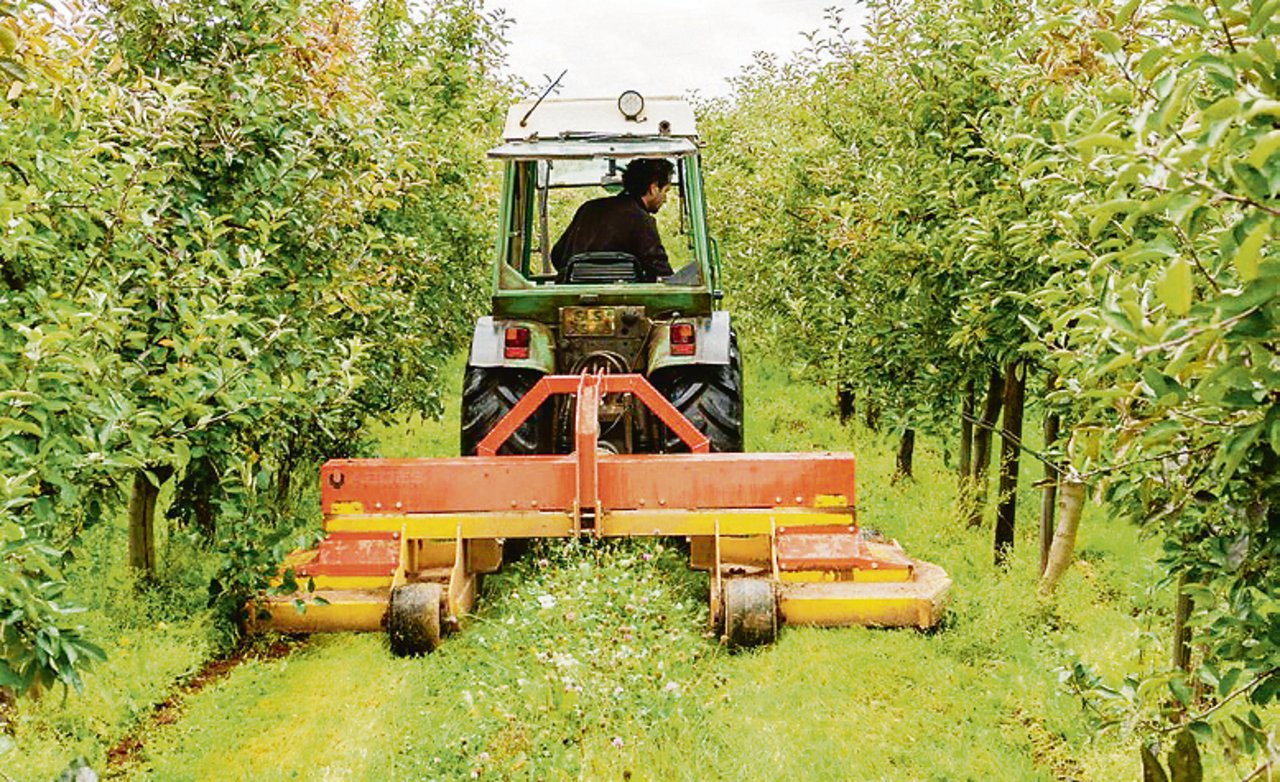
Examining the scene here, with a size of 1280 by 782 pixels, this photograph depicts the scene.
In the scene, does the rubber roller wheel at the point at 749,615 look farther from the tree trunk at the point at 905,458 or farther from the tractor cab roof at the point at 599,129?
the tree trunk at the point at 905,458

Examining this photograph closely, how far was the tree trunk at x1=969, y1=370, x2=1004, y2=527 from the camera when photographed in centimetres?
866

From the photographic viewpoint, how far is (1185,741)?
6.94 feet

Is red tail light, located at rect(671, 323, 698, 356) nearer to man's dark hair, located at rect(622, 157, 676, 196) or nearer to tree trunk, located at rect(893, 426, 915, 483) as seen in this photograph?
man's dark hair, located at rect(622, 157, 676, 196)

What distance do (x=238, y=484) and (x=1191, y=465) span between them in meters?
4.93

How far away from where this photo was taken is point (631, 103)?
751cm

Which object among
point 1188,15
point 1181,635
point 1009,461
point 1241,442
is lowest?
point 1181,635

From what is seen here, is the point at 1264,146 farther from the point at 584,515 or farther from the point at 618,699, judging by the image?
the point at 584,515

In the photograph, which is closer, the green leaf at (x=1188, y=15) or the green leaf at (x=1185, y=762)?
the green leaf at (x=1188, y=15)

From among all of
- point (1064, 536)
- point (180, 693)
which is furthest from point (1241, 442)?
point (1064, 536)

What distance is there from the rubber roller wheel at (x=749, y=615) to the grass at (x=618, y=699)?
3.6 inches

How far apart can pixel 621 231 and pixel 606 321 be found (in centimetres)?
72

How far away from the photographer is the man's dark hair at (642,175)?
26.4 feet

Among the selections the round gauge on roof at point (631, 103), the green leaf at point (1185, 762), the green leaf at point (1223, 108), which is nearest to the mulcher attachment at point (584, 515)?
the round gauge on roof at point (631, 103)

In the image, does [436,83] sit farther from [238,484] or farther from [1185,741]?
[1185,741]
